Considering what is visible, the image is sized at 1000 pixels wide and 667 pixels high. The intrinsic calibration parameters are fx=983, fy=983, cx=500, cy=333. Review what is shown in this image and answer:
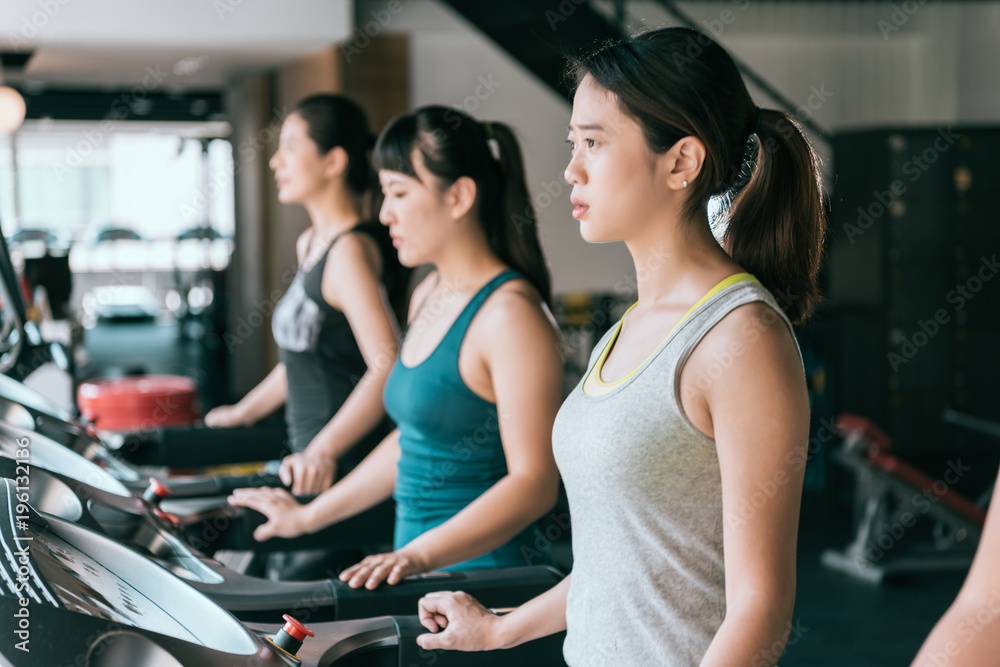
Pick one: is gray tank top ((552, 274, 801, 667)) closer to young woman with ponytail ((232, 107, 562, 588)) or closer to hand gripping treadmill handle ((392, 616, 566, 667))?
hand gripping treadmill handle ((392, 616, 566, 667))

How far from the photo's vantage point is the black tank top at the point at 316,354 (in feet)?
7.47

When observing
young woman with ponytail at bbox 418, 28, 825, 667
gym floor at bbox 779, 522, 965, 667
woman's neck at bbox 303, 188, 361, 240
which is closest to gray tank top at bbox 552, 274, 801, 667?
young woman with ponytail at bbox 418, 28, 825, 667

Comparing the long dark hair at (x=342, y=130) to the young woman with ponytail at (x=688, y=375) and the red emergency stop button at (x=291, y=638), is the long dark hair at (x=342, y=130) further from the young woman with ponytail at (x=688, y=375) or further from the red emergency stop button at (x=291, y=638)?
the red emergency stop button at (x=291, y=638)

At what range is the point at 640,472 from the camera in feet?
3.23

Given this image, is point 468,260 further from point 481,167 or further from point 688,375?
point 688,375

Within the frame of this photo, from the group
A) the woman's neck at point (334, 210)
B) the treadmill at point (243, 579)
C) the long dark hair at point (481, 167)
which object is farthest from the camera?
the woman's neck at point (334, 210)

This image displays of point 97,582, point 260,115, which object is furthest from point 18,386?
point 260,115

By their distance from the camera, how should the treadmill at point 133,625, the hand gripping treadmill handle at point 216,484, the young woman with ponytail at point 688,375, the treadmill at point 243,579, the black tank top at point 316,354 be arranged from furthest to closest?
the black tank top at point 316,354 < the hand gripping treadmill handle at point 216,484 < the treadmill at point 243,579 < the young woman with ponytail at point 688,375 < the treadmill at point 133,625

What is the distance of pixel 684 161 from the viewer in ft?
3.46

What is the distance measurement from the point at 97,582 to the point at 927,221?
18.2ft

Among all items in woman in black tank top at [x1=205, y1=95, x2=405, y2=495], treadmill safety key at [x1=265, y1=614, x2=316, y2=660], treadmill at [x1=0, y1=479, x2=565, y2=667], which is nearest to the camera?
treadmill at [x1=0, y1=479, x2=565, y2=667]

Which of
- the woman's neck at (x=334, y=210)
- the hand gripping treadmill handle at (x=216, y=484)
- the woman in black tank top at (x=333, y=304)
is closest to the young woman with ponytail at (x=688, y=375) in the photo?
the hand gripping treadmill handle at (x=216, y=484)

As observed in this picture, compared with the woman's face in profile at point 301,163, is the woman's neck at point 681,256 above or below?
above

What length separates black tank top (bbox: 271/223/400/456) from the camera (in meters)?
2.28
